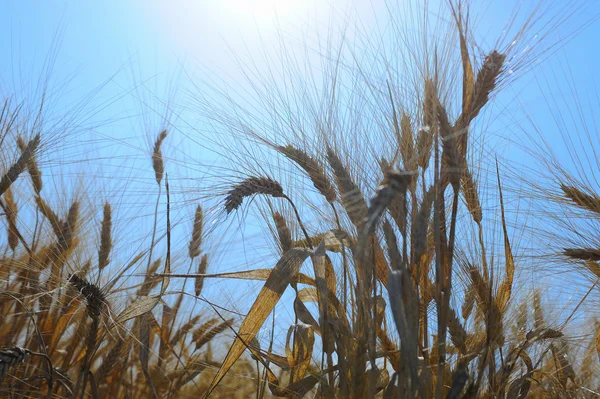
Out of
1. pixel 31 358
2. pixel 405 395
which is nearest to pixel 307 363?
pixel 405 395

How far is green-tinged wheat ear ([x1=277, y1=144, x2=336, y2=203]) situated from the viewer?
1429 mm

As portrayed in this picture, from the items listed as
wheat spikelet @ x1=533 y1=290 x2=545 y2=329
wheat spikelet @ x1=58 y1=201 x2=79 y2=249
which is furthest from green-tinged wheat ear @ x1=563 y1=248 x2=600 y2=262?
wheat spikelet @ x1=58 y1=201 x2=79 y2=249

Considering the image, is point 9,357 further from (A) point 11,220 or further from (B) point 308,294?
(A) point 11,220

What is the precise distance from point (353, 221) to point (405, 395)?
0.35 m

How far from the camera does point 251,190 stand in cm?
148

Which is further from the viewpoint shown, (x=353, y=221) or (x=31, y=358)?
(x=31, y=358)

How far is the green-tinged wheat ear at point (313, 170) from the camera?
143 centimetres

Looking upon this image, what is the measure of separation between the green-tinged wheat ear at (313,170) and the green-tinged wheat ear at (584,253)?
1.96 feet

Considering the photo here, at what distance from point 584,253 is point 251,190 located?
82 centimetres

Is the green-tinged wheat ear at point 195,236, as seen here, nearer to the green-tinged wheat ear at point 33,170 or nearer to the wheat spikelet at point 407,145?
the green-tinged wheat ear at point 33,170

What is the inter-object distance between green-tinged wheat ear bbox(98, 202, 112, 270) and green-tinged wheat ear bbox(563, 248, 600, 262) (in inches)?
50.8

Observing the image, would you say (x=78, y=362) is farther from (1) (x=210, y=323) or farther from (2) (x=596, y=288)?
(2) (x=596, y=288)

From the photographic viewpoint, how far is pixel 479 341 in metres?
1.34

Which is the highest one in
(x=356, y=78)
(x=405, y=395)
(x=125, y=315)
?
(x=356, y=78)
